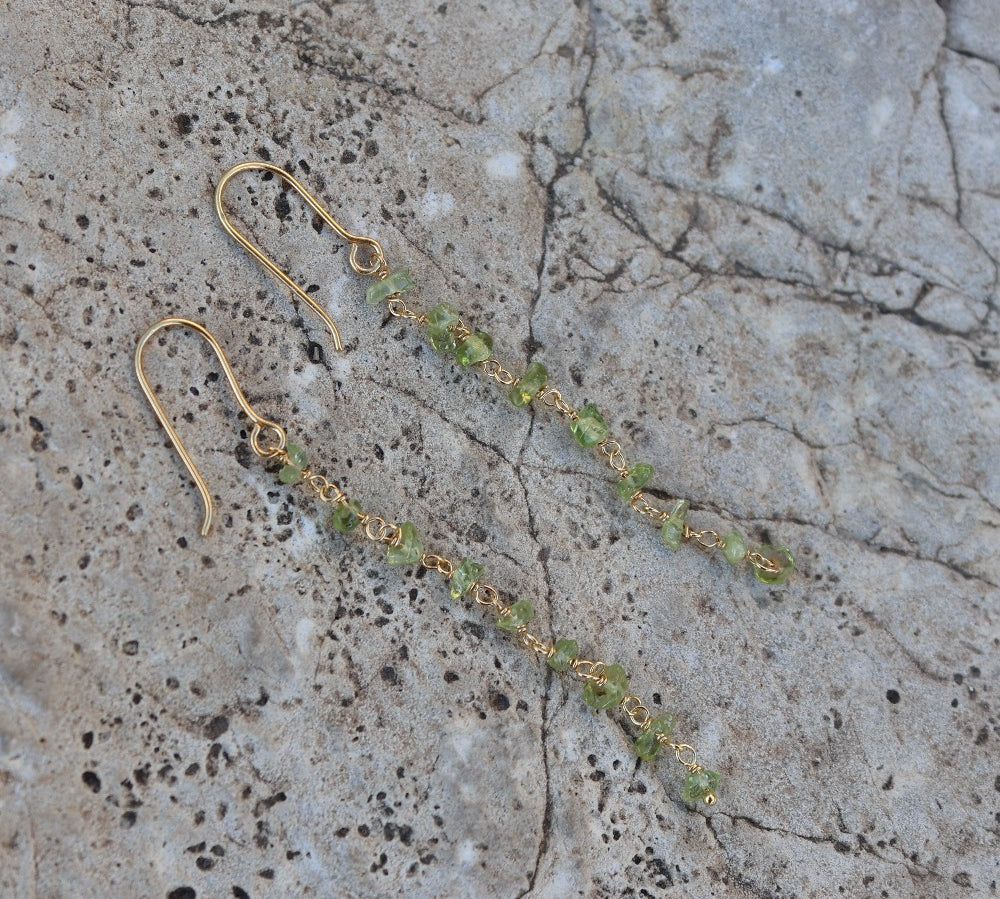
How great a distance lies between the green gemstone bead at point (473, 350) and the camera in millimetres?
2074

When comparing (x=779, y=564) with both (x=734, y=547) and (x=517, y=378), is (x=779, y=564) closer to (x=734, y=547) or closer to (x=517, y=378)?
(x=734, y=547)

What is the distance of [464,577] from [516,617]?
0.45 feet

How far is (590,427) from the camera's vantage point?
6.83 ft

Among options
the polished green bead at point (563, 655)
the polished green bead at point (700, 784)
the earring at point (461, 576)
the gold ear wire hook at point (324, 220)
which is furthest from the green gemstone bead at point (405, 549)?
the polished green bead at point (700, 784)

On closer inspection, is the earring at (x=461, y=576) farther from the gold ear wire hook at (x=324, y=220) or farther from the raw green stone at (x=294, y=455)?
the gold ear wire hook at (x=324, y=220)

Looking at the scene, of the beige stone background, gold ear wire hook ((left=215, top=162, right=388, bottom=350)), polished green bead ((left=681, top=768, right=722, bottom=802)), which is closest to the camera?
the beige stone background

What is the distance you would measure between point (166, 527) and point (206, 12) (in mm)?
1195

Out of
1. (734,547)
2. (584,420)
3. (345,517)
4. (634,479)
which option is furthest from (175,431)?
(734,547)

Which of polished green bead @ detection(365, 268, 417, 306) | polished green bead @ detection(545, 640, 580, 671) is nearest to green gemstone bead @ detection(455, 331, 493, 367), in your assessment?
polished green bead @ detection(365, 268, 417, 306)

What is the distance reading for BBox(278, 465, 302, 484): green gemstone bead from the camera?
1927mm

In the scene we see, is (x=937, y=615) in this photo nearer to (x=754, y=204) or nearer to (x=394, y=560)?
(x=754, y=204)

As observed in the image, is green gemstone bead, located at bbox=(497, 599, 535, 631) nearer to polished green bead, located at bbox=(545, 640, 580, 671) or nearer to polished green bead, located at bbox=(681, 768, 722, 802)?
polished green bead, located at bbox=(545, 640, 580, 671)

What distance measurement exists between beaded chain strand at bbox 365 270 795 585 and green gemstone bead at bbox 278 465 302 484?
0.43m

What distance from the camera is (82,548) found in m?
1.79
